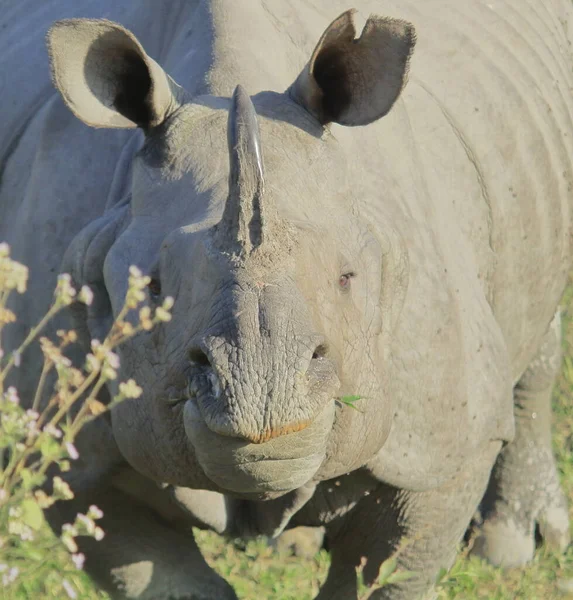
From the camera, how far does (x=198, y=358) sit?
3215 millimetres

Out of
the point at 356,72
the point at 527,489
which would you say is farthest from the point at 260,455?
the point at 527,489

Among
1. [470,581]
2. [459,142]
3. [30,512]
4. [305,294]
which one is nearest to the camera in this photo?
[30,512]

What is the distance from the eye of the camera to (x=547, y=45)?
635 cm

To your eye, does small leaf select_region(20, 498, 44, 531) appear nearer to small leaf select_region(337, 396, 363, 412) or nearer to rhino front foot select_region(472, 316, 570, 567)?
small leaf select_region(337, 396, 363, 412)

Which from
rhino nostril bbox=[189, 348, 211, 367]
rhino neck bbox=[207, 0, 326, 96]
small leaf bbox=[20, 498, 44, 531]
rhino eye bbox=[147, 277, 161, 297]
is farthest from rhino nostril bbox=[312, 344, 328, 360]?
rhino neck bbox=[207, 0, 326, 96]

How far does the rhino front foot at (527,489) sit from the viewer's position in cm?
654

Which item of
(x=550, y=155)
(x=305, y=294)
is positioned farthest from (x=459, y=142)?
(x=305, y=294)

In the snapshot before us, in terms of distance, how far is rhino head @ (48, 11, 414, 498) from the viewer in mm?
3129

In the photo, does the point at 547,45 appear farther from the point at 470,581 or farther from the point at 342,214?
the point at 342,214

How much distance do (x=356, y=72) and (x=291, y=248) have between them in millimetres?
854

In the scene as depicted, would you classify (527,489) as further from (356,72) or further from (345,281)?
(345,281)

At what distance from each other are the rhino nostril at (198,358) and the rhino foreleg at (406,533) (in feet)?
4.69

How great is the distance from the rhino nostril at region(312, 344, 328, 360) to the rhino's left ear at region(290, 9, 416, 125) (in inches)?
36.4

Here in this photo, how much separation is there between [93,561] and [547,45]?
280 centimetres
